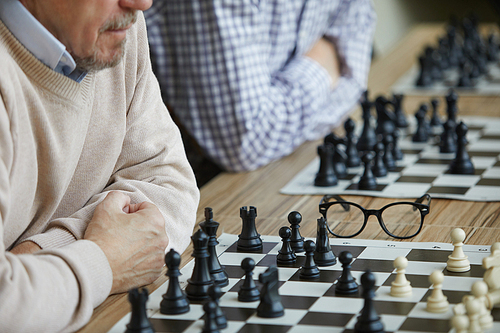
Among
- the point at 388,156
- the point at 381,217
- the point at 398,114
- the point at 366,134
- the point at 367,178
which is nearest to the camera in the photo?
the point at 381,217

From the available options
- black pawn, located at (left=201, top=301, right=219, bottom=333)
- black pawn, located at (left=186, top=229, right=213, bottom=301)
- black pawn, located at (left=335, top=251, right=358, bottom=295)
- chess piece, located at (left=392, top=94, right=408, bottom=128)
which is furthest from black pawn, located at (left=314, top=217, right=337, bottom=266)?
chess piece, located at (left=392, top=94, right=408, bottom=128)

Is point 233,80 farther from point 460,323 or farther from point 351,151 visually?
point 460,323

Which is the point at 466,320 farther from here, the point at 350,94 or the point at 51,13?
the point at 350,94

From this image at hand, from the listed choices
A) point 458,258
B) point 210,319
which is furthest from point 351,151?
point 210,319

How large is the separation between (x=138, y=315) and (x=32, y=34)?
19.9 inches

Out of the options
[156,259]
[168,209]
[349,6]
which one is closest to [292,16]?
[349,6]

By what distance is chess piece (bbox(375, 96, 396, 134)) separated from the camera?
7.73 feet

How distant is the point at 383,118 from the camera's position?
2.39 meters

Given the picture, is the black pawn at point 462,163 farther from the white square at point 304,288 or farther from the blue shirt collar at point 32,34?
the blue shirt collar at point 32,34

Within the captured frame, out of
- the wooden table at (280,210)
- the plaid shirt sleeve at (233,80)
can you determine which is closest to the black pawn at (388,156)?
the wooden table at (280,210)

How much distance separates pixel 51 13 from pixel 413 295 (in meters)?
0.78

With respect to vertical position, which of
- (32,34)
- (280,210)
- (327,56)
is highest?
(32,34)

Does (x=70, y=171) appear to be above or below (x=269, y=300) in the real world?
above

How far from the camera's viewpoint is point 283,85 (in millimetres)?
2350
